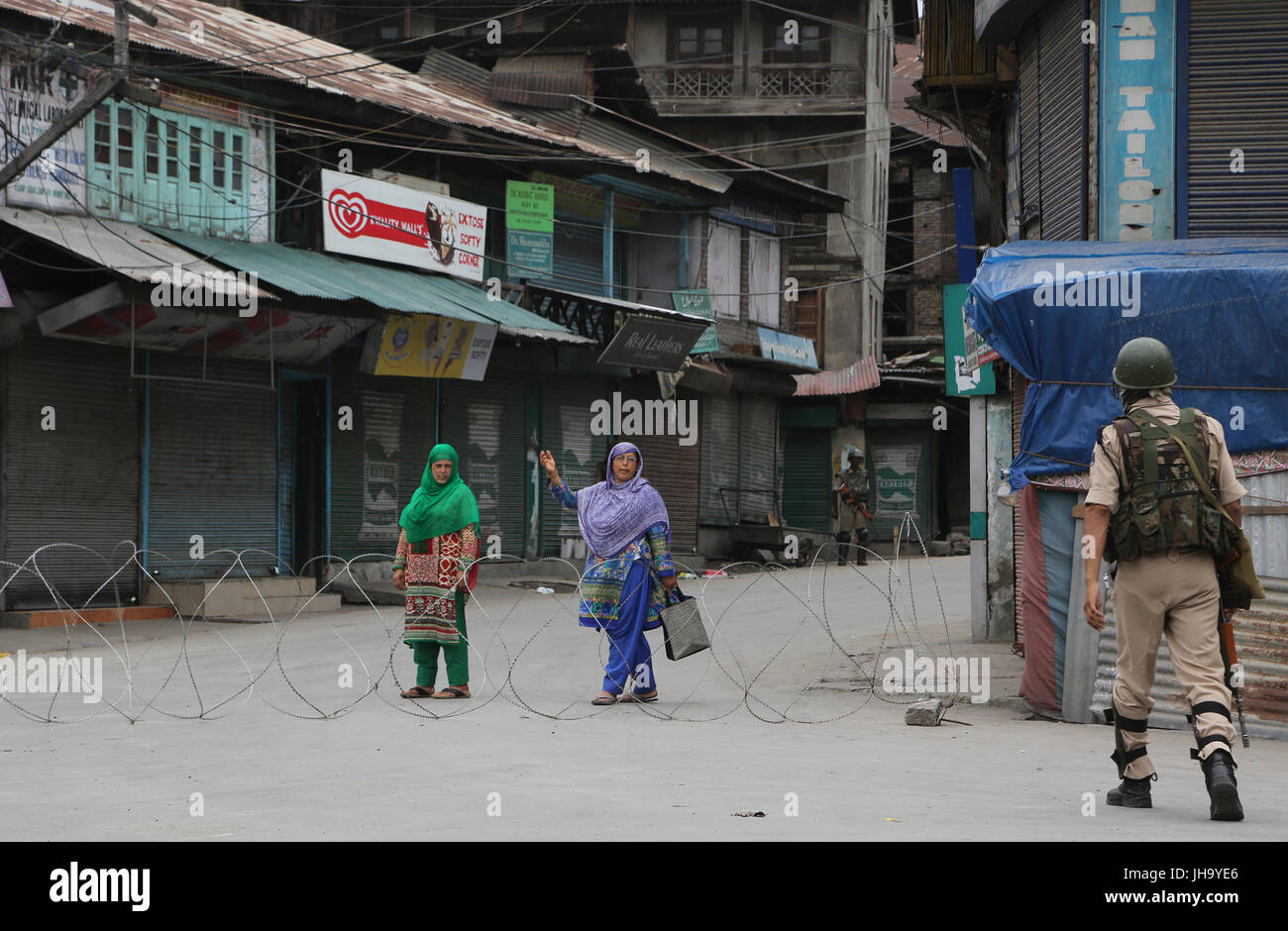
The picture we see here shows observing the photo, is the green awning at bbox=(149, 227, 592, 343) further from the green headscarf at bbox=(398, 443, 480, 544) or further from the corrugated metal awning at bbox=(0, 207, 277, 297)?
the green headscarf at bbox=(398, 443, 480, 544)

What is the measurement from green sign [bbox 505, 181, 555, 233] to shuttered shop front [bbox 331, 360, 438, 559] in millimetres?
2900

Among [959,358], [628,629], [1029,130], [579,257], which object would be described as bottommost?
[628,629]

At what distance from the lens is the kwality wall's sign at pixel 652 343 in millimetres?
23625

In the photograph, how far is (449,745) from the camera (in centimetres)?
838

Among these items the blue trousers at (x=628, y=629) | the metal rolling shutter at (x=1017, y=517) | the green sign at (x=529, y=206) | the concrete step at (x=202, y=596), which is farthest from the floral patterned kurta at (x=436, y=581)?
the green sign at (x=529, y=206)

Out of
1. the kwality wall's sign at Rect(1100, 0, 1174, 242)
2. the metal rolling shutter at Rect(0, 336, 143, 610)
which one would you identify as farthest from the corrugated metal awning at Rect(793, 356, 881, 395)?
the kwality wall's sign at Rect(1100, 0, 1174, 242)

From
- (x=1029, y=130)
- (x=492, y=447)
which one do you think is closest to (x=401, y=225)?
(x=492, y=447)

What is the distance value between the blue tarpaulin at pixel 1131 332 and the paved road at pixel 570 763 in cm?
179

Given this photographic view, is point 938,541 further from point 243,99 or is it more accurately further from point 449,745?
point 449,745

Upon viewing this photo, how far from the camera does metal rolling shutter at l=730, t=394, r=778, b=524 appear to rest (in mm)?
29922

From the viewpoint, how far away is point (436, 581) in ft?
35.7

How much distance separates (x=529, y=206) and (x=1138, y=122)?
1295 cm

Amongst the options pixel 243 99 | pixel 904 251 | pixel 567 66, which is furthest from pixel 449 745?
pixel 904 251

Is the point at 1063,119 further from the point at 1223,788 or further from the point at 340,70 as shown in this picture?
the point at 340,70
